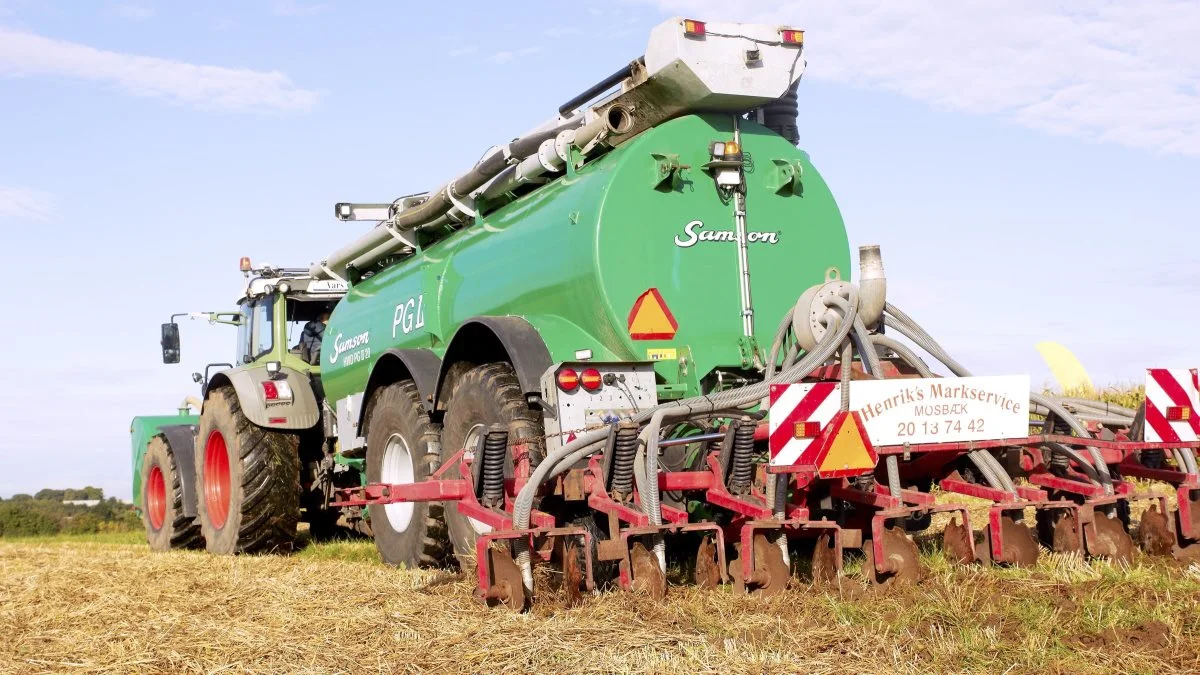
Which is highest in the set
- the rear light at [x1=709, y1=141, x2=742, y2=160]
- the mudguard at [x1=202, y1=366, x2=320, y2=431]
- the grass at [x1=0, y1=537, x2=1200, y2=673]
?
the rear light at [x1=709, y1=141, x2=742, y2=160]

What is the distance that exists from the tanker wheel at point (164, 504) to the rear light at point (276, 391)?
1.94 meters

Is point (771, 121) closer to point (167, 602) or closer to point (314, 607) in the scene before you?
point (314, 607)

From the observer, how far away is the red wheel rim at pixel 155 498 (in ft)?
41.3

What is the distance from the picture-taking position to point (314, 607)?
6.12m

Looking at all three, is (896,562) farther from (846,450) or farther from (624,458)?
(624,458)

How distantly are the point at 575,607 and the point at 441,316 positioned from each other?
3337 mm

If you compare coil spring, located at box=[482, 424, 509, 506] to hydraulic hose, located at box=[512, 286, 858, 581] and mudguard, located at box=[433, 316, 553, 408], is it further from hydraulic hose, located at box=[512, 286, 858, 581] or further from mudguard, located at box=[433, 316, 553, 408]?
mudguard, located at box=[433, 316, 553, 408]

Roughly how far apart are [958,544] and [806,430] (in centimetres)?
98

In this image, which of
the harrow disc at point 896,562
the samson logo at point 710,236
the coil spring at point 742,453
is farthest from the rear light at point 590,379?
the harrow disc at point 896,562

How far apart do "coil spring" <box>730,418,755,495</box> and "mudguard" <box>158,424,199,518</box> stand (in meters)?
6.89

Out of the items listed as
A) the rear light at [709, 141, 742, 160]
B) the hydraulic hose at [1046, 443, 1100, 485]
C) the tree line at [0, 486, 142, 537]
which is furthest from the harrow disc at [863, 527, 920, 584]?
the tree line at [0, 486, 142, 537]

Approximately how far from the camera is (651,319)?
22.0ft

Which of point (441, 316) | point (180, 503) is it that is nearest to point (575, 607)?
point (441, 316)

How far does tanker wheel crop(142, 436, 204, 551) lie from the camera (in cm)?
1169
